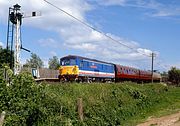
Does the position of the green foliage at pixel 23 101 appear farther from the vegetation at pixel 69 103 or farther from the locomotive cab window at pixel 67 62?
the locomotive cab window at pixel 67 62

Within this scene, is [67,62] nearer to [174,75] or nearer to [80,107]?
[80,107]

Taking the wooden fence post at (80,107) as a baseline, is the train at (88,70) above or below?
above

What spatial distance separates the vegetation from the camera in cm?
1584

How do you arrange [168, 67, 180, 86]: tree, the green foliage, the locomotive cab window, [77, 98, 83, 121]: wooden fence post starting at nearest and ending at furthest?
1. the green foliage
2. [77, 98, 83, 121]: wooden fence post
3. the locomotive cab window
4. [168, 67, 180, 86]: tree

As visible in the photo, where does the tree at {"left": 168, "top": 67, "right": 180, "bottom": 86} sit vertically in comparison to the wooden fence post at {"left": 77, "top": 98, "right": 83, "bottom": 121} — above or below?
above

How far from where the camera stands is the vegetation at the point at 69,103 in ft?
52.0

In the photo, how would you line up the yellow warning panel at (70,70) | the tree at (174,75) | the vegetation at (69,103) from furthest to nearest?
the tree at (174,75), the yellow warning panel at (70,70), the vegetation at (69,103)

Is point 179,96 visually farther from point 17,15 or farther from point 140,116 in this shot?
point 17,15

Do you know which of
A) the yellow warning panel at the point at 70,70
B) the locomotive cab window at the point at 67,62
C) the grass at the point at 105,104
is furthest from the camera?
the locomotive cab window at the point at 67,62

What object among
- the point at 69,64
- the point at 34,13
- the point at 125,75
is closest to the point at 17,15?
the point at 34,13

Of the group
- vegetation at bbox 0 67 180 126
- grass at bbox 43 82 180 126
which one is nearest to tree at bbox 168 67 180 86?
grass at bbox 43 82 180 126

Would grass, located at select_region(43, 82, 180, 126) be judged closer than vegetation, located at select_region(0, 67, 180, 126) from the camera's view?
No

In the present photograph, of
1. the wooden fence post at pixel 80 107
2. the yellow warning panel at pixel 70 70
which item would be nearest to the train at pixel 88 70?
the yellow warning panel at pixel 70 70

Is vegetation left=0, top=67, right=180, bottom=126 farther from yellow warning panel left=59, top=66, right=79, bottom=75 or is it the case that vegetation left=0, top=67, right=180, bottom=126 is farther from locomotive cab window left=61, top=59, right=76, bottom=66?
locomotive cab window left=61, top=59, right=76, bottom=66
